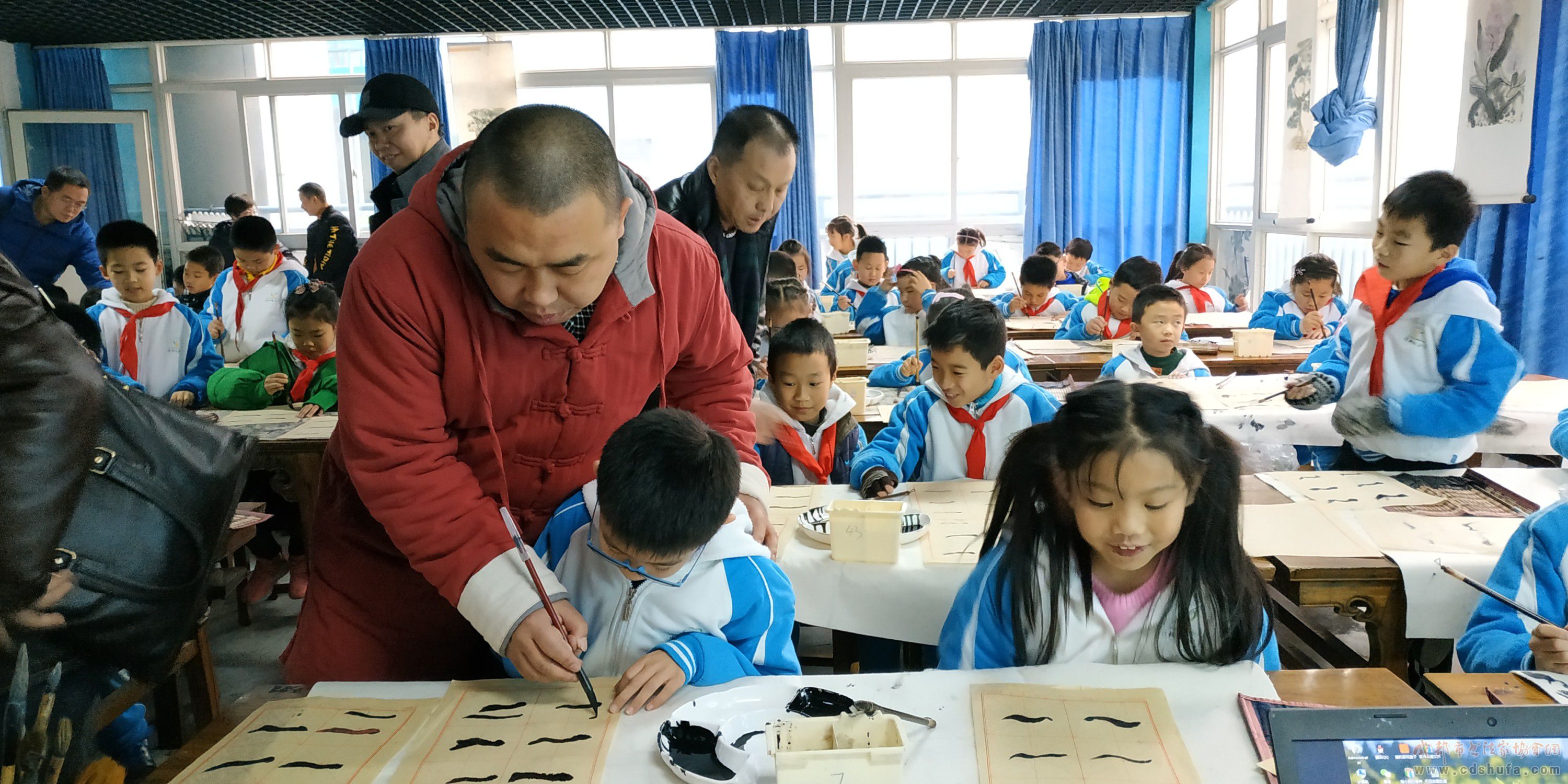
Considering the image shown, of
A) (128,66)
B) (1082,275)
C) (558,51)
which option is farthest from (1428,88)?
(128,66)

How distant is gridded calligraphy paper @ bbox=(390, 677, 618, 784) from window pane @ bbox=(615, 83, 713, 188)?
8449mm

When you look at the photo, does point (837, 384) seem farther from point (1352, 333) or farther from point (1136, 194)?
point (1136, 194)

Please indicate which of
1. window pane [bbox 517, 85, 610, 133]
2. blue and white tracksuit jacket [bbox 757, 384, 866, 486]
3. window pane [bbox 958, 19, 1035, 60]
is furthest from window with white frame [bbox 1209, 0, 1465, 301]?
window pane [bbox 517, 85, 610, 133]

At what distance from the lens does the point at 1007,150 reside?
9258 mm

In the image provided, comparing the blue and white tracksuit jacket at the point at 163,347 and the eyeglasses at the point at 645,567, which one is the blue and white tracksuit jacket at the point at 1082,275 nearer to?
the blue and white tracksuit jacket at the point at 163,347

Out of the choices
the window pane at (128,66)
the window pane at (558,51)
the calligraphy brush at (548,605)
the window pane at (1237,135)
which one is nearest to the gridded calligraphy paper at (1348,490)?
the calligraphy brush at (548,605)

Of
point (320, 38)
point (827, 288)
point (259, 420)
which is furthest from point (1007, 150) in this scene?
point (259, 420)

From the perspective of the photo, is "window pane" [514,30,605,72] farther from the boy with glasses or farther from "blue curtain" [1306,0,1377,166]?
the boy with glasses

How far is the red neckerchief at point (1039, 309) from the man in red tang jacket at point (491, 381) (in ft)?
15.4

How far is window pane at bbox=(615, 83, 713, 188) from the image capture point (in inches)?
364

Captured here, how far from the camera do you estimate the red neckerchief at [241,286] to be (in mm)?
4789

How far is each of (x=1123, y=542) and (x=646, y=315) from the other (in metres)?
0.71

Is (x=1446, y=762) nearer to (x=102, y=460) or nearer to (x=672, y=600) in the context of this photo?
(x=672, y=600)

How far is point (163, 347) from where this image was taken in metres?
3.77
